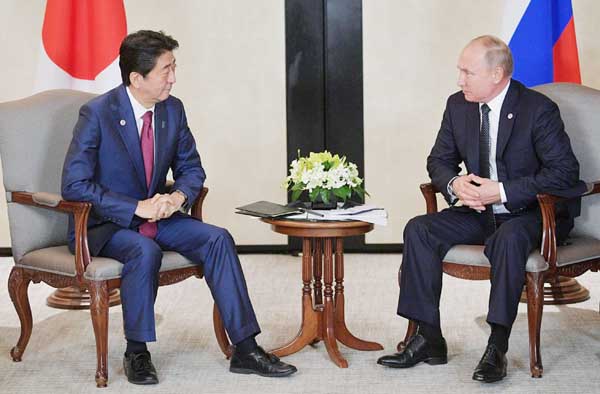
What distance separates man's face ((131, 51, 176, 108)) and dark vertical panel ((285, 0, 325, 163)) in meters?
2.05

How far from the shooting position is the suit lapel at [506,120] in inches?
160

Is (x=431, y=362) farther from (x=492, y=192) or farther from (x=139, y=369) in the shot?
(x=139, y=369)

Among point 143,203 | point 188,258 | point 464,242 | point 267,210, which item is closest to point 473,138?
point 464,242

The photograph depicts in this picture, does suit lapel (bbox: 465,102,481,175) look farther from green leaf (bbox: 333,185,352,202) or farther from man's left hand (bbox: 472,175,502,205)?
green leaf (bbox: 333,185,352,202)

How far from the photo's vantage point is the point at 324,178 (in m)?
3.98

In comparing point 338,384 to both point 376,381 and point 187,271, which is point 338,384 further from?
point 187,271

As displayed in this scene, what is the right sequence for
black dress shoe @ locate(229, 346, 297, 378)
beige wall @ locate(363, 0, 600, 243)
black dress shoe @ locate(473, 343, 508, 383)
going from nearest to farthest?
black dress shoe @ locate(473, 343, 508, 383)
black dress shoe @ locate(229, 346, 297, 378)
beige wall @ locate(363, 0, 600, 243)

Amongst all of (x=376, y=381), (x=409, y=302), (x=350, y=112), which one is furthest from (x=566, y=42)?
(x=376, y=381)

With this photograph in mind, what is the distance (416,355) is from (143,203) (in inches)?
47.8

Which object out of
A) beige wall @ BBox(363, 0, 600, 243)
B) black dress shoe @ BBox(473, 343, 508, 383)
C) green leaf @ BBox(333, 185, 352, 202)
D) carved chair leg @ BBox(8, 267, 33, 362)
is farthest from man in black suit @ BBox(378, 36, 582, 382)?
beige wall @ BBox(363, 0, 600, 243)

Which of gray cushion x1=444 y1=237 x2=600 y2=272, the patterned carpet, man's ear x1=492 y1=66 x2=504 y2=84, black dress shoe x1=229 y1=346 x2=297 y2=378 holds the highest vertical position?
man's ear x1=492 y1=66 x2=504 y2=84

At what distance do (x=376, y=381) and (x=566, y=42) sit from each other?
2310mm

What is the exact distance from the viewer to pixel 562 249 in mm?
3920

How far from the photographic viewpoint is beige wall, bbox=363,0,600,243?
593cm
